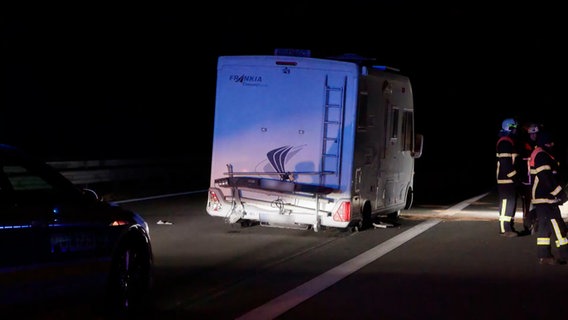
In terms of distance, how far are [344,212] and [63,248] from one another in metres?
7.47

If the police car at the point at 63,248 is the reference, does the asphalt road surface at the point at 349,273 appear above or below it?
below

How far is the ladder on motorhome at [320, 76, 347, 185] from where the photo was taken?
47.8 feet

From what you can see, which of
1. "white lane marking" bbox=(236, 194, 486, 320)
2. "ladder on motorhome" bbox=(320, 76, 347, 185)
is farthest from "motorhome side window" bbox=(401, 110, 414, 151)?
"ladder on motorhome" bbox=(320, 76, 347, 185)

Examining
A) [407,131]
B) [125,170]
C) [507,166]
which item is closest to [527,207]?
[507,166]

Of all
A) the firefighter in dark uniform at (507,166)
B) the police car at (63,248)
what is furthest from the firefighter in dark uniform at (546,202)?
the police car at (63,248)

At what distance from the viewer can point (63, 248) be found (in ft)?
24.9

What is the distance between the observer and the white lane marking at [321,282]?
9242 mm

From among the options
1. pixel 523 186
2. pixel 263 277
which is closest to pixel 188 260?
pixel 263 277

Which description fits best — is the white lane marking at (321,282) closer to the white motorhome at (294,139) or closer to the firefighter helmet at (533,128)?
the white motorhome at (294,139)

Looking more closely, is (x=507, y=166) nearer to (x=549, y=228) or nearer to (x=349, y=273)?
(x=549, y=228)

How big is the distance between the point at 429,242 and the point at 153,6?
55628mm

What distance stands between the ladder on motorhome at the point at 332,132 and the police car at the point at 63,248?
609 cm

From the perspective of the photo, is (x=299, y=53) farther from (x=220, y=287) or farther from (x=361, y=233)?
(x=220, y=287)

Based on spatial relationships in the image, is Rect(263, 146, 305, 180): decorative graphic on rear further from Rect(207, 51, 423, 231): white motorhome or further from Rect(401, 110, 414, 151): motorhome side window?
Rect(401, 110, 414, 151): motorhome side window
